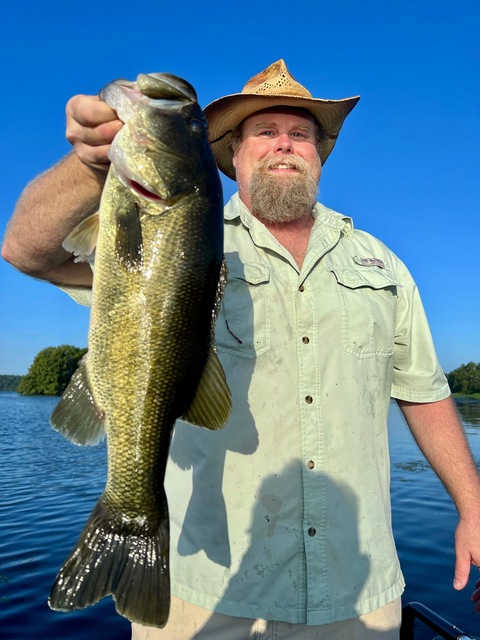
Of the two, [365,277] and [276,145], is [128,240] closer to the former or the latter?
[365,277]

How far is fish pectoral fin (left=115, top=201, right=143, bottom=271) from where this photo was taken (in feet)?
7.30

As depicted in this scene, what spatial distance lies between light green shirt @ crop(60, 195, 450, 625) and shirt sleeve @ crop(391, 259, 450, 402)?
1.02ft

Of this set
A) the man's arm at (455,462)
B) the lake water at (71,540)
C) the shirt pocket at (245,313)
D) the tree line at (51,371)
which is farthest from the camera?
the tree line at (51,371)

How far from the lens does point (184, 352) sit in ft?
7.71

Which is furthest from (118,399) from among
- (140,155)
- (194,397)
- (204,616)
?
(204,616)

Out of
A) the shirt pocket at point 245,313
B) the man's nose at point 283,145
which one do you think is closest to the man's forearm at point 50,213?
the shirt pocket at point 245,313

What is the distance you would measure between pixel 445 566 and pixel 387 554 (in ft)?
21.2

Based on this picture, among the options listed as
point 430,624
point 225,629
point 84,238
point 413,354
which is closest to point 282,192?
point 413,354

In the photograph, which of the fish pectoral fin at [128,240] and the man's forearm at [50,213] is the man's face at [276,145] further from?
the fish pectoral fin at [128,240]

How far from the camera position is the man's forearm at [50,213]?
101 inches

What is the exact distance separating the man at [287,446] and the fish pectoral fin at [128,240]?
42cm

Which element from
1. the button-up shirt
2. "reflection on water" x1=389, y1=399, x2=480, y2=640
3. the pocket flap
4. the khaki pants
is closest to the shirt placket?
the button-up shirt

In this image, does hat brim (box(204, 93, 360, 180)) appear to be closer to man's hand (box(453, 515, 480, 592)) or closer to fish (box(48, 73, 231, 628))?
fish (box(48, 73, 231, 628))

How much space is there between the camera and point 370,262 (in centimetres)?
396
